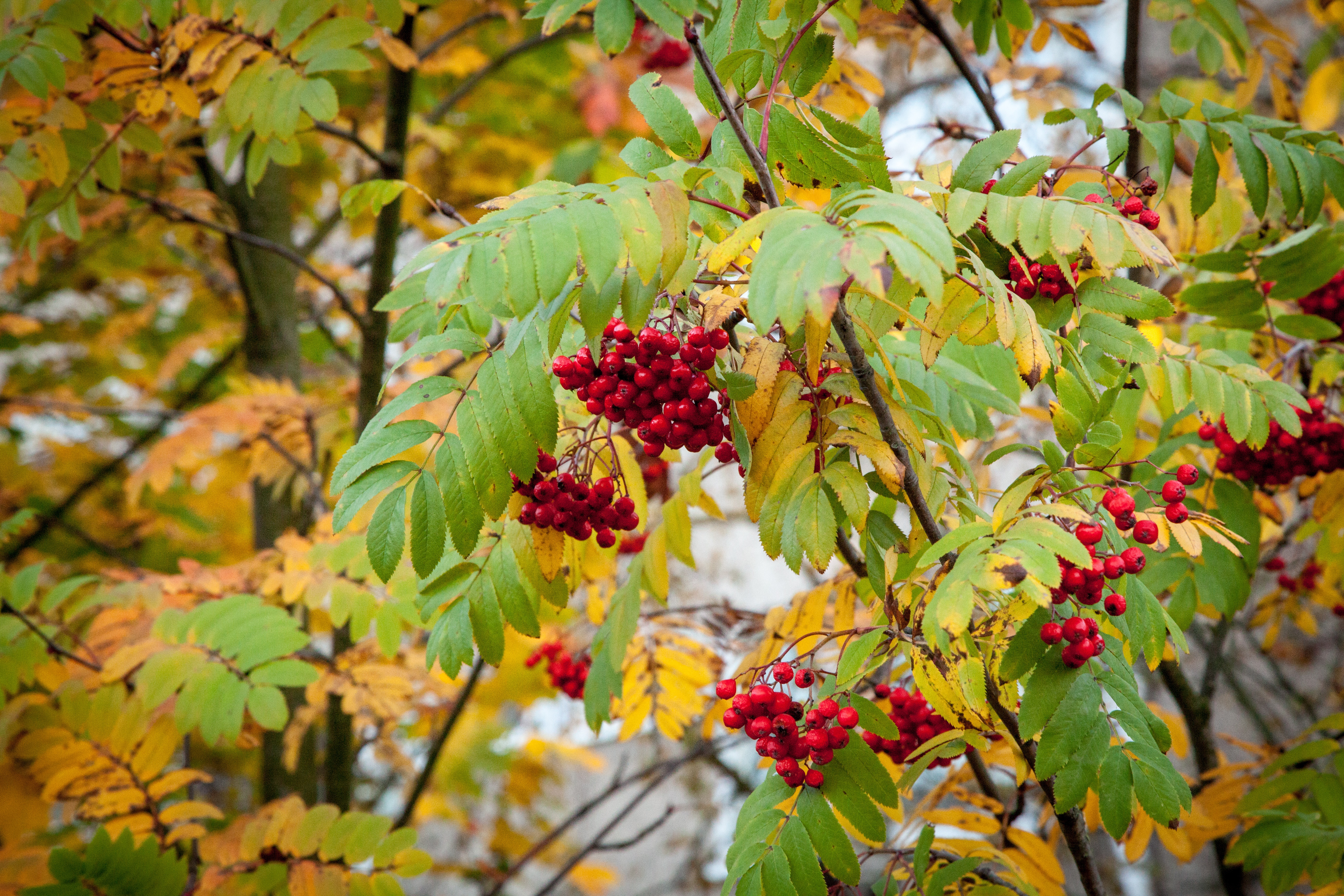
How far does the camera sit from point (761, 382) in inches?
50.6

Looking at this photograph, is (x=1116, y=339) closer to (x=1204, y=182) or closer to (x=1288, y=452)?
(x=1204, y=182)

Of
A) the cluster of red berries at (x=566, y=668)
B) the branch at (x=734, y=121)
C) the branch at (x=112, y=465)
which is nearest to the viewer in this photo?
the branch at (x=734, y=121)

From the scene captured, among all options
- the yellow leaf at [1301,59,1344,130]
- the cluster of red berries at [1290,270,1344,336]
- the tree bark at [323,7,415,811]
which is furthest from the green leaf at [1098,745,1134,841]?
the yellow leaf at [1301,59,1344,130]

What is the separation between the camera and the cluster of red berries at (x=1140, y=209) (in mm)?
1525

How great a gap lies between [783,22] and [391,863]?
2.26 meters

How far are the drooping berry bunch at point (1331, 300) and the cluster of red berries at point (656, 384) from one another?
70.3 inches

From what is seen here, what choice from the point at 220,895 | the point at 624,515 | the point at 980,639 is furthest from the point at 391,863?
the point at 980,639

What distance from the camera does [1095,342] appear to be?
4.77 ft

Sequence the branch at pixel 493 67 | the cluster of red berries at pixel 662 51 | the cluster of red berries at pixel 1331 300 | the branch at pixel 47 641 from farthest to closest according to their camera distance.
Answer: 1. the cluster of red berries at pixel 662 51
2. the branch at pixel 493 67
3. the branch at pixel 47 641
4. the cluster of red berries at pixel 1331 300

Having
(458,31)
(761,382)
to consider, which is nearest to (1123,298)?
(761,382)

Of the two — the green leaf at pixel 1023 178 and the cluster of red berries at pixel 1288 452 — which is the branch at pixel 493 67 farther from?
the cluster of red berries at pixel 1288 452

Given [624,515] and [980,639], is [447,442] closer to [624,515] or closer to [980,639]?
[624,515]

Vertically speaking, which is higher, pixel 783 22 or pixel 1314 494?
pixel 783 22

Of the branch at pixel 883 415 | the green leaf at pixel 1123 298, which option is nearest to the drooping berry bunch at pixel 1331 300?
the green leaf at pixel 1123 298
